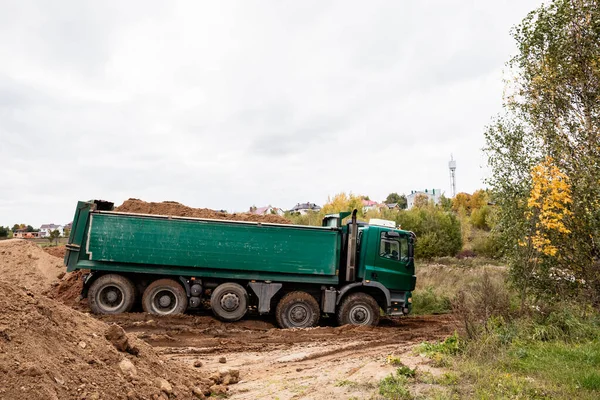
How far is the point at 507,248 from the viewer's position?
13.6 meters

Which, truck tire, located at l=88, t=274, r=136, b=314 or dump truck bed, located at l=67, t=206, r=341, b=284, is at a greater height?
dump truck bed, located at l=67, t=206, r=341, b=284

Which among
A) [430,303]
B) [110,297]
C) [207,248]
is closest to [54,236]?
[110,297]

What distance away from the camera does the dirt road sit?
24.4 ft

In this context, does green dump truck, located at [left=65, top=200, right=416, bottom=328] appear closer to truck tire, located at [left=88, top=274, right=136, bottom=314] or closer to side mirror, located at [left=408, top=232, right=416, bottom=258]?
truck tire, located at [left=88, top=274, right=136, bottom=314]

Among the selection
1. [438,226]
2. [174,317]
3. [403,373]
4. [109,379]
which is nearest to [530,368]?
[403,373]

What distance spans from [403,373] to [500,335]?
9.17ft

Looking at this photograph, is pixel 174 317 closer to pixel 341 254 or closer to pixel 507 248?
pixel 341 254

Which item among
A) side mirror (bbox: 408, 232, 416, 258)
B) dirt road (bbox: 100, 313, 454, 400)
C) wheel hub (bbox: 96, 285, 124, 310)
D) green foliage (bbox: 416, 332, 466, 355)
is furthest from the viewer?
side mirror (bbox: 408, 232, 416, 258)

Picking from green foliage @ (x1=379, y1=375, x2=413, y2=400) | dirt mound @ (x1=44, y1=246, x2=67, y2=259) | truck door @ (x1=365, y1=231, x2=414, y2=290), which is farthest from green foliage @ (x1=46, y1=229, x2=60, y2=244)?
green foliage @ (x1=379, y1=375, x2=413, y2=400)

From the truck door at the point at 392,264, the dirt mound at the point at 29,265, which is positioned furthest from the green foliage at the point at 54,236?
the truck door at the point at 392,264

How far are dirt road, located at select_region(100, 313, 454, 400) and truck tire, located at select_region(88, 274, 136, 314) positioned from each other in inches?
20.1

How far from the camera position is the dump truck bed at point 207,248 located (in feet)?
47.3

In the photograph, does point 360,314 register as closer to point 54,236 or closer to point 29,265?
point 29,265

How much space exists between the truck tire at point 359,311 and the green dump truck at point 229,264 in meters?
0.03
